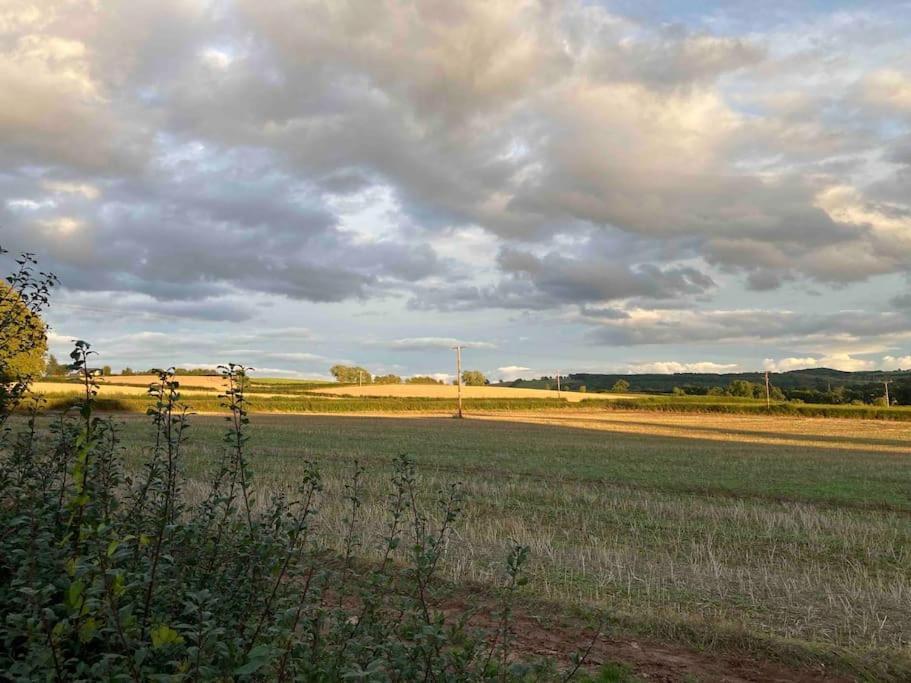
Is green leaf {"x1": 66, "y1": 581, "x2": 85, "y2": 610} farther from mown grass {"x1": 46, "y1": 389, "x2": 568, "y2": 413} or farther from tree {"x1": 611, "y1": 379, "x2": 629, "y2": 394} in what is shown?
tree {"x1": 611, "y1": 379, "x2": 629, "y2": 394}

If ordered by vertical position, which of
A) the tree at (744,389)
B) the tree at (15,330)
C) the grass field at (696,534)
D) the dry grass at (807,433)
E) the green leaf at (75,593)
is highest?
the tree at (15,330)

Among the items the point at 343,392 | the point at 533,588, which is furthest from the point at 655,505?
the point at 343,392

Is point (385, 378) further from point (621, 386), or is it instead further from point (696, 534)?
point (696, 534)

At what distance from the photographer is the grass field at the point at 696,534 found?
7.97 metres

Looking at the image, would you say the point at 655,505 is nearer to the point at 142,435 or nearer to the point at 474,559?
the point at 474,559

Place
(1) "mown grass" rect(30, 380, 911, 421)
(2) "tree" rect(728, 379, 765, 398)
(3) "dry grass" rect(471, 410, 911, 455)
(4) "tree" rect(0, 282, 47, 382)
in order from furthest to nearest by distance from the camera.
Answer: (2) "tree" rect(728, 379, 765, 398) < (1) "mown grass" rect(30, 380, 911, 421) < (3) "dry grass" rect(471, 410, 911, 455) < (4) "tree" rect(0, 282, 47, 382)

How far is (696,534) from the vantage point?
14.8 meters

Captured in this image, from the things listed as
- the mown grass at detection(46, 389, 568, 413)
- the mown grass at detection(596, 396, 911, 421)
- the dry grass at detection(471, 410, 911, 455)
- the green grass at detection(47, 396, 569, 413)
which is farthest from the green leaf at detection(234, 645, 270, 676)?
the mown grass at detection(596, 396, 911, 421)

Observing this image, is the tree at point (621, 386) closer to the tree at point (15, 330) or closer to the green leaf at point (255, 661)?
the tree at point (15, 330)

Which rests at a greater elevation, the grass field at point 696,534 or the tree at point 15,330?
the tree at point 15,330

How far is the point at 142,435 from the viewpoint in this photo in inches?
1476

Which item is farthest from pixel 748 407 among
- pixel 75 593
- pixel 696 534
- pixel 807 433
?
pixel 75 593

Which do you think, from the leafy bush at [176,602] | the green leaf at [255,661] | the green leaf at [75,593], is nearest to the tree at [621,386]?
the leafy bush at [176,602]

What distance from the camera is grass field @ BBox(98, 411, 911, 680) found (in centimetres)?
797
